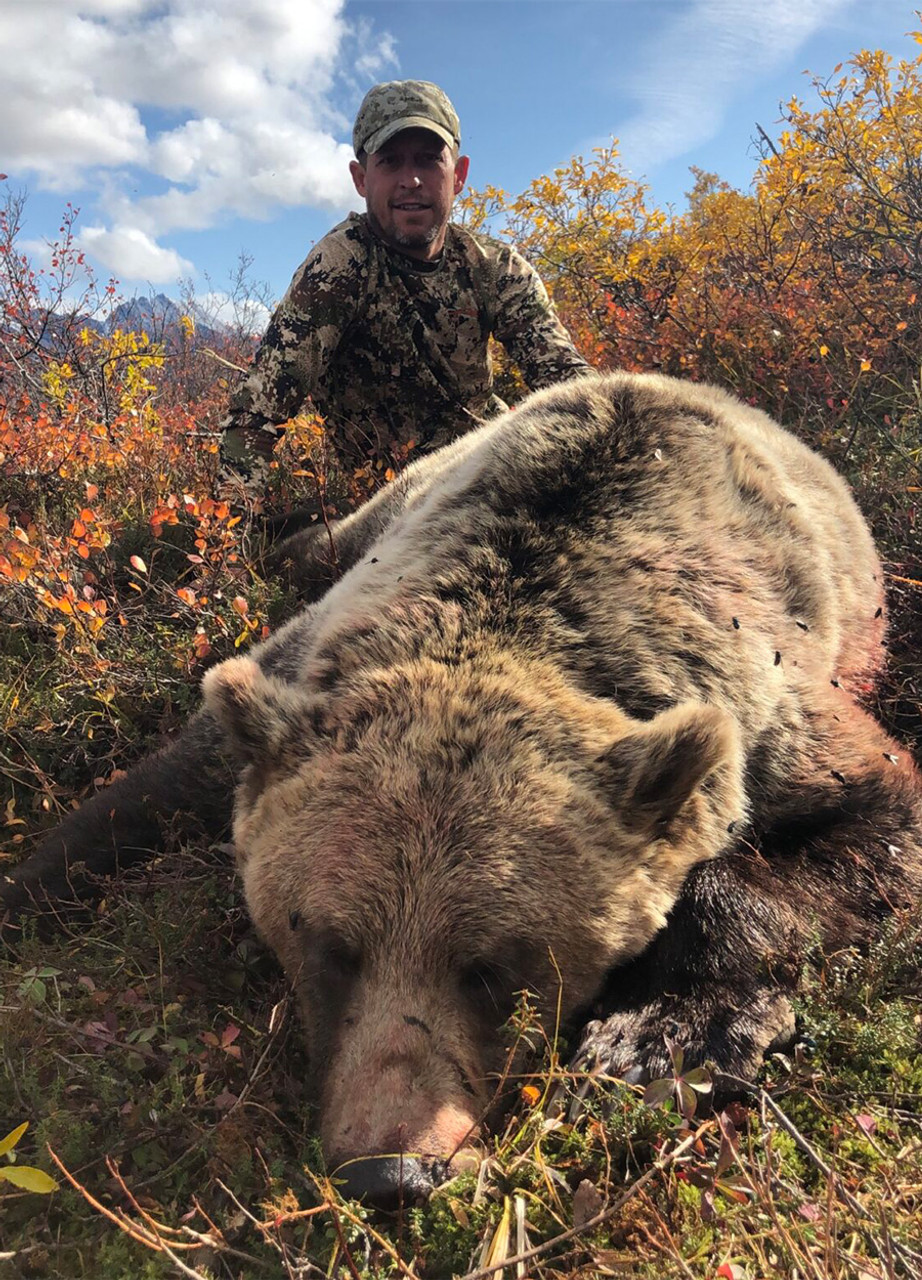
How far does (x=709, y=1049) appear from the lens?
2.31m

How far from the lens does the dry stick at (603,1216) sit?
5.28ft

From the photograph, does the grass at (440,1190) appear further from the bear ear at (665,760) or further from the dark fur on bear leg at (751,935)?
the bear ear at (665,760)

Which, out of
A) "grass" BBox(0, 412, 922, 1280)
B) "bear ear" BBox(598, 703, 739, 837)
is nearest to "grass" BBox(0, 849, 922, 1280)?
"grass" BBox(0, 412, 922, 1280)

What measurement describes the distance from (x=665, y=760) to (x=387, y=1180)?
3.69ft

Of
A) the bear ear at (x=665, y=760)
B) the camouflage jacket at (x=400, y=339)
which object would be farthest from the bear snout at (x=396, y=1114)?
the camouflage jacket at (x=400, y=339)

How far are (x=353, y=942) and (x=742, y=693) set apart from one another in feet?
4.53

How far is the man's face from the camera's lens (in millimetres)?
5664

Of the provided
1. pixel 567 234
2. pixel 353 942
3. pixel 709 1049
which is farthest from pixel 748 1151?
pixel 567 234

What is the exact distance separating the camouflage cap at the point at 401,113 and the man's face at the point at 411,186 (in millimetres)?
81

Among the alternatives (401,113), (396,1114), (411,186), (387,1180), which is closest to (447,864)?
(396,1114)

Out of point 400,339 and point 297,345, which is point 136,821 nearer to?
point 297,345

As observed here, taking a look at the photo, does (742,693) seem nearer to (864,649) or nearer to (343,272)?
(864,649)

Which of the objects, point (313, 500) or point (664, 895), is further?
point (313, 500)

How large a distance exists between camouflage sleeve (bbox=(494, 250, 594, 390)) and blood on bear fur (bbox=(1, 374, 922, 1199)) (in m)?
2.71
